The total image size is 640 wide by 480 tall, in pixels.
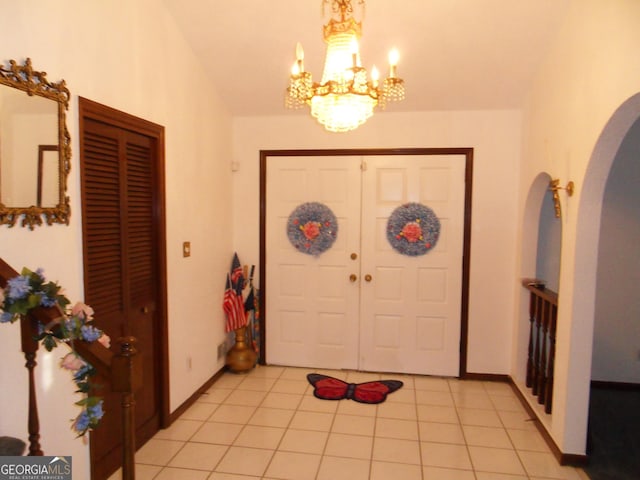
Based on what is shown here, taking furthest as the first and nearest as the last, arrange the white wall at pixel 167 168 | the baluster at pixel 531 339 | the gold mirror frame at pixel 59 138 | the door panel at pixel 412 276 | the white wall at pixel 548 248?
the white wall at pixel 548 248
the door panel at pixel 412 276
the baluster at pixel 531 339
the white wall at pixel 167 168
the gold mirror frame at pixel 59 138

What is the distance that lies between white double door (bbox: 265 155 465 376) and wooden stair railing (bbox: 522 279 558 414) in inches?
25.0

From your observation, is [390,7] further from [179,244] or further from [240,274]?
[240,274]

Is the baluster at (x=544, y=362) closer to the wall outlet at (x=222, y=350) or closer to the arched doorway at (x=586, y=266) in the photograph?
the arched doorway at (x=586, y=266)

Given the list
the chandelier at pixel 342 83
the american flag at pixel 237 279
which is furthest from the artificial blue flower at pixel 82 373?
the american flag at pixel 237 279

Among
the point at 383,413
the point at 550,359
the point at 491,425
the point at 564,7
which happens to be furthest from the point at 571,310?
the point at 564,7

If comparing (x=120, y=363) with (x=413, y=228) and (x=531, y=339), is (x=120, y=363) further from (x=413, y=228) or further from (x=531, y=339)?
(x=531, y=339)

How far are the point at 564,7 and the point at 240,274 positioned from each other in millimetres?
→ 3215

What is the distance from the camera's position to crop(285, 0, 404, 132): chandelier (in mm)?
1935

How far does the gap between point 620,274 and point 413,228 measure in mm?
1816

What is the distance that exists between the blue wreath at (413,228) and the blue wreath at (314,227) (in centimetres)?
56

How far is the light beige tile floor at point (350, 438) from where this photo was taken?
2.68m

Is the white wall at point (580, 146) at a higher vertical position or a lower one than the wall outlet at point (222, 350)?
higher

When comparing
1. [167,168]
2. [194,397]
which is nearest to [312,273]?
[194,397]

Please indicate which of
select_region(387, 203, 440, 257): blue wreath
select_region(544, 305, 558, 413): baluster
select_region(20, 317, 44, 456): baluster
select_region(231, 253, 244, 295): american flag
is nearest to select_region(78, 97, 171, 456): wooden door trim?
select_region(231, 253, 244, 295): american flag
